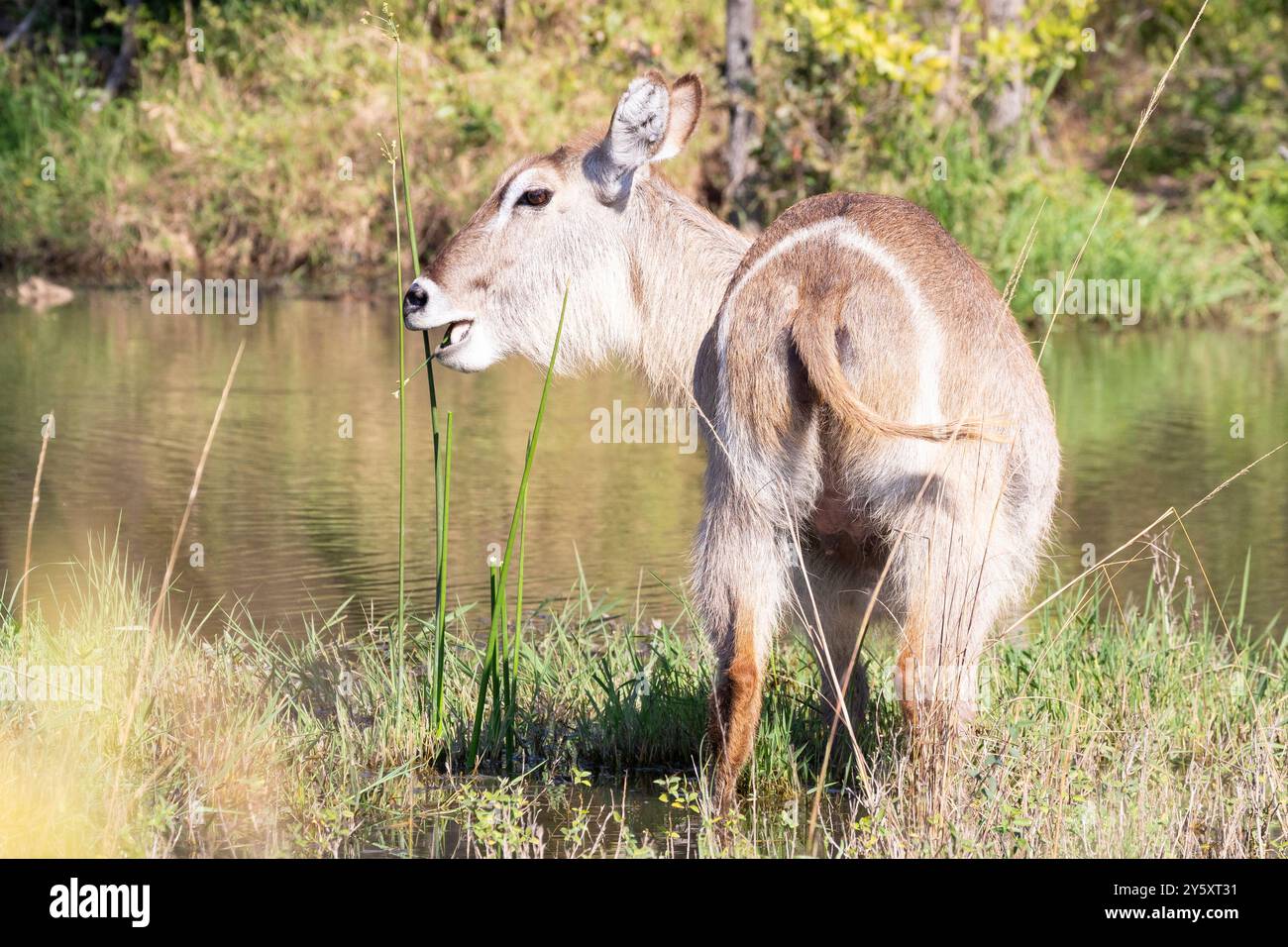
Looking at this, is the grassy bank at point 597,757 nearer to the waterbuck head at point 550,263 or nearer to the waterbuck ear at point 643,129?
the waterbuck head at point 550,263

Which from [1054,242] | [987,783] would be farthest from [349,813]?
[1054,242]

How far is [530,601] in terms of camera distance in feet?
20.0

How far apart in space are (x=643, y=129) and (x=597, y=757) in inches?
62.4

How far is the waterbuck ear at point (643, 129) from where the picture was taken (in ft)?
14.2

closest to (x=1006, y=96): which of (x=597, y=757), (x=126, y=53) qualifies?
(x=126, y=53)

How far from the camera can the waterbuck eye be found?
452cm

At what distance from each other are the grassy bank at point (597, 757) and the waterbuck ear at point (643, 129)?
1246mm

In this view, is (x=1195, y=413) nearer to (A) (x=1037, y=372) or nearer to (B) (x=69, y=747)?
(A) (x=1037, y=372)

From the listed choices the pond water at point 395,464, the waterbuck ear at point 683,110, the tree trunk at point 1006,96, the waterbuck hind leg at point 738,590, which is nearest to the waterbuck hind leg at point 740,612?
the waterbuck hind leg at point 738,590

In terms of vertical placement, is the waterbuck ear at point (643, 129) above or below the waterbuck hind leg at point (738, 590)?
above

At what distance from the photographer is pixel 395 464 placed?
8.51 metres

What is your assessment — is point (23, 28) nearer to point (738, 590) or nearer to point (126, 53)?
point (126, 53)

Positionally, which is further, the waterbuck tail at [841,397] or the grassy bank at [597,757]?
the grassy bank at [597,757]

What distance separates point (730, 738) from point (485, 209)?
62.7 inches
